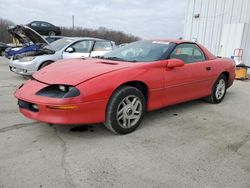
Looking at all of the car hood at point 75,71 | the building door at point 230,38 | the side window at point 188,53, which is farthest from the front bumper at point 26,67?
the building door at point 230,38

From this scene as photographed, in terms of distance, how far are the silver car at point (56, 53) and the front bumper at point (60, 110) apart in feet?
13.4

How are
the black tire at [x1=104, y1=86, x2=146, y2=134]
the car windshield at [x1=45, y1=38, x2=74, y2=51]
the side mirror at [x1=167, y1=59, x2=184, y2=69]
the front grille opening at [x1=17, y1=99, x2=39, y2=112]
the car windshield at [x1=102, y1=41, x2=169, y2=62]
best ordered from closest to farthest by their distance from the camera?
the front grille opening at [x1=17, y1=99, x2=39, y2=112] < the black tire at [x1=104, y1=86, x2=146, y2=134] < the side mirror at [x1=167, y1=59, x2=184, y2=69] < the car windshield at [x1=102, y1=41, x2=169, y2=62] < the car windshield at [x1=45, y1=38, x2=74, y2=51]

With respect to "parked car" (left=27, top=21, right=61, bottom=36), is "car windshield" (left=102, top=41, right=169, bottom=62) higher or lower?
lower

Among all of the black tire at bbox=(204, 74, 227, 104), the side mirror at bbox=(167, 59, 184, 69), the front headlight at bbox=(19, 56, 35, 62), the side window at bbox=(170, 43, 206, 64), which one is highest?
the side window at bbox=(170, 43, 206, 64)

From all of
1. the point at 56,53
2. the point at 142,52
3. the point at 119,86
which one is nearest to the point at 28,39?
the point at 56,53

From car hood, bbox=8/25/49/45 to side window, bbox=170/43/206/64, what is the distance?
→ 517 cm

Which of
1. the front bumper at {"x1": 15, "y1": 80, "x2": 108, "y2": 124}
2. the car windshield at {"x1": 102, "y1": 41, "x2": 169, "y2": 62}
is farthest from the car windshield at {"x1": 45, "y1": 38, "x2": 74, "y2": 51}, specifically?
the front bumper at {"x1": 15, "y1": 80, "x2": 108, "y2": 124}

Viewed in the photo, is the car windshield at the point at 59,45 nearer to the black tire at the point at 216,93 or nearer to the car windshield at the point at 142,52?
the car windshield at the point at 142,52

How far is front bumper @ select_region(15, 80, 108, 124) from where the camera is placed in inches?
113

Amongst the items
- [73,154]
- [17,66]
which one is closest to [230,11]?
[17,66]

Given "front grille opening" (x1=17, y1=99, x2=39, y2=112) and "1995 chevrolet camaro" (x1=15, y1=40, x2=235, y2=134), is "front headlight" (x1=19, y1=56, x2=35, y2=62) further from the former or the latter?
"front grille opening" (x1=17, y1=99, x2=39, y2=112)

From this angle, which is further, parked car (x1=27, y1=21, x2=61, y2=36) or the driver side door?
parked car (x1=27, y1=21, x2=61, y2=36)

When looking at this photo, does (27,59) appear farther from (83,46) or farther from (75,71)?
(75,71)

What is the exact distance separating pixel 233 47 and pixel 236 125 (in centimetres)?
765
